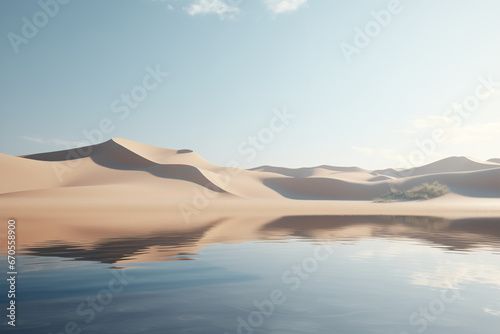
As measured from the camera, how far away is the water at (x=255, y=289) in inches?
192

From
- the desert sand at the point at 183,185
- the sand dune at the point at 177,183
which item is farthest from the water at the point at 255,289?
the sand dune at the point at 177,183

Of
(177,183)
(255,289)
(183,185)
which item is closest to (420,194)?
(183,185)

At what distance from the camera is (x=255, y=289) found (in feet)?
22.2

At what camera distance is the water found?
4.89 m

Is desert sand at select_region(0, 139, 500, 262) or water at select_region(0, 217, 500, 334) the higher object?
desert sand at select_region(0, 139, 500, 262)

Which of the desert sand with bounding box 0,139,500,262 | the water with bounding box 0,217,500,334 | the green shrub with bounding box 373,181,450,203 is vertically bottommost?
the water with bounding box 0,217,500,334

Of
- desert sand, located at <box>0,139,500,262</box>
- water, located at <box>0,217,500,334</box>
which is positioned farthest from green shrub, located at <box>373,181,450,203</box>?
water, located at <box>0,217,500,334</box>

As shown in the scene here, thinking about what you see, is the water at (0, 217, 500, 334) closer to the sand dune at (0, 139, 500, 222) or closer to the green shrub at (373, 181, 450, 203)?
the sand dune at (0, 139, 500, 222)

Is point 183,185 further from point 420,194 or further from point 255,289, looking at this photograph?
point 255,289

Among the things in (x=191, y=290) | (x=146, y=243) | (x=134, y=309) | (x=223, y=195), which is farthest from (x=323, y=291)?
(x=223, y=195)

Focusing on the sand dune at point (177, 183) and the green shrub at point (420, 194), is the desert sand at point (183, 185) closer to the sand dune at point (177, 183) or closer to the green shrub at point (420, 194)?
the sand dune at point (177, 183)

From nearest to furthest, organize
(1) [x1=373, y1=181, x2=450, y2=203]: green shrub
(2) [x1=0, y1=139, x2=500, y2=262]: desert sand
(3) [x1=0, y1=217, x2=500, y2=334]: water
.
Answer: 1. (3) [x1=0, y1=217, x2=500, y2=334]: water
2. (2) [x1=0, y1=139, x2=500, y2=262]: desert sand
3. (1) [x1=373, y1=181, x2=450, y2=203]: green shrub

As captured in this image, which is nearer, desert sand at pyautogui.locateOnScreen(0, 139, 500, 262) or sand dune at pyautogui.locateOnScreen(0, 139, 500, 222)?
desert sand at pyautogui.locateOnScreen(0, 139, 500, 262)

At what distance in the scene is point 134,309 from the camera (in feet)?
17.8
